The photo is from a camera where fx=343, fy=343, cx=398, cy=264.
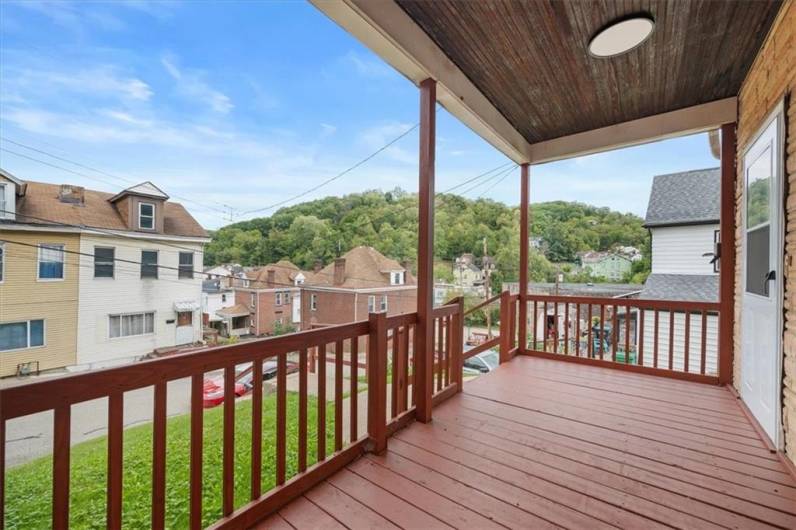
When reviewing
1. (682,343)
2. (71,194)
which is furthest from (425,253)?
(682,343)

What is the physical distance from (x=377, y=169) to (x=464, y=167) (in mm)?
2813

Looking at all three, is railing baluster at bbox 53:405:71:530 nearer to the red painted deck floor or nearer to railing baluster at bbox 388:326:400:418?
the red painted deck floor

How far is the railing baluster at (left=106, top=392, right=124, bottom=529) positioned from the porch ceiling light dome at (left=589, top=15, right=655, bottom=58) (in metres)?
3.24

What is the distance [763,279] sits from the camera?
242cm

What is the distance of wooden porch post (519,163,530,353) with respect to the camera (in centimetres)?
427

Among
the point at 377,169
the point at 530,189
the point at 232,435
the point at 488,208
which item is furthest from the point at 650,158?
the point at 232,435

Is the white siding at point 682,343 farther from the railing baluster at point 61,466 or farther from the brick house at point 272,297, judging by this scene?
the railing baluster at point 61,466

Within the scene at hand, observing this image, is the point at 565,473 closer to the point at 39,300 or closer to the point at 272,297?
the point at 272,297

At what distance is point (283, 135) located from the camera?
2215 mm

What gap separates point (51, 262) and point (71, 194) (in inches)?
10.4

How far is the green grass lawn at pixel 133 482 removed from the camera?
59.1 inches

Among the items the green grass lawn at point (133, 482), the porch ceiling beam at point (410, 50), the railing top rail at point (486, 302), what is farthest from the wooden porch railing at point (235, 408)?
the porch ceiling beam at point (410, 50)

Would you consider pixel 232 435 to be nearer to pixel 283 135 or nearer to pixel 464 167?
pixel 283 135

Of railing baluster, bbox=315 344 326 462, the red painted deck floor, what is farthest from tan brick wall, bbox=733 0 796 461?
railing baluster, bbox=315 344 326 462
